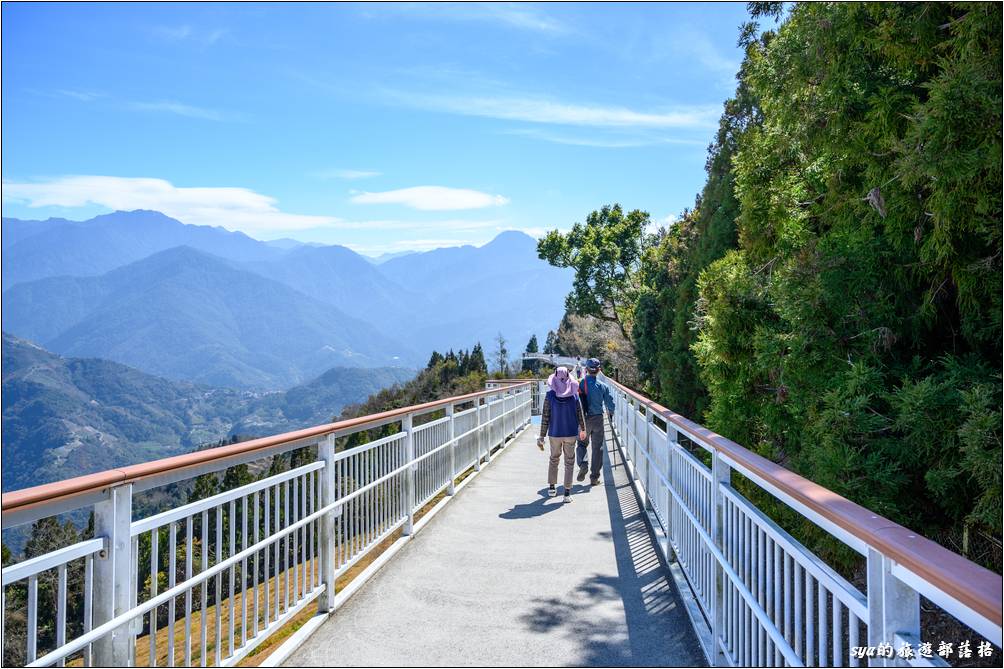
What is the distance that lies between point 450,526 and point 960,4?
19.2ft

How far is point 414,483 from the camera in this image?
24.2 ft

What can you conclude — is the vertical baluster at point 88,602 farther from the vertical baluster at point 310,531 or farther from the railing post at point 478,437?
the railing post at point 478,437

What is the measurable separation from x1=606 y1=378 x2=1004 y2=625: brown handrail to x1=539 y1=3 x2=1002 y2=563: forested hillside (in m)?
1.84

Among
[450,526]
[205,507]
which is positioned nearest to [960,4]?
[205,507]

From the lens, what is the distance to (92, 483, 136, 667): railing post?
2.73m

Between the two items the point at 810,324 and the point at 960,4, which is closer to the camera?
the point at 960,4

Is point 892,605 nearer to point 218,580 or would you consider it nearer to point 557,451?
point 218,580

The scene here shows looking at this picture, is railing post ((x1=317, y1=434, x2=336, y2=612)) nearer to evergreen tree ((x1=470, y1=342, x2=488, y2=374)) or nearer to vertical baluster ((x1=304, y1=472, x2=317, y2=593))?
vertical baluster ((x1=304, y1=472, x2=317, y2=593))

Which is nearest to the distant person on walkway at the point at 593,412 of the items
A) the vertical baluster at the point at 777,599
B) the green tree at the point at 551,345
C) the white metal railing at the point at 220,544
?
the white metal railing at the point at 220,544

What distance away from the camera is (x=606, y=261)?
39.4 metres

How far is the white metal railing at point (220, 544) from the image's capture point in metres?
2.53

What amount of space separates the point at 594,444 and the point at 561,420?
3.60ft

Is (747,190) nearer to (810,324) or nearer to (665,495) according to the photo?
(810,324)

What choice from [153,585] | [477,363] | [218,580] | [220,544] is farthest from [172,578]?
[477,363]
